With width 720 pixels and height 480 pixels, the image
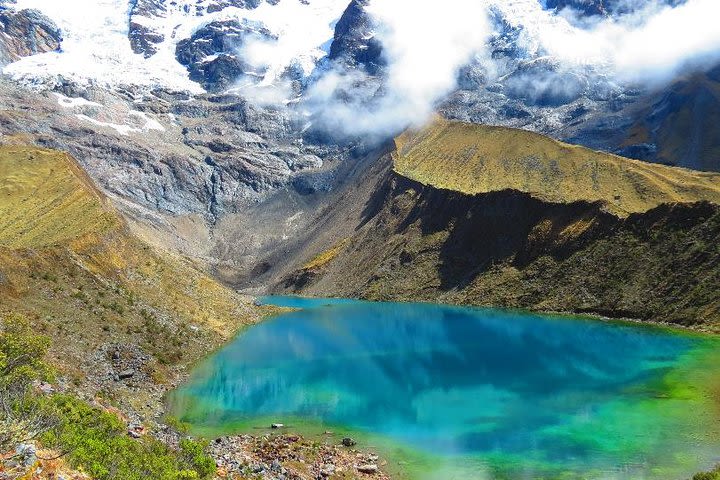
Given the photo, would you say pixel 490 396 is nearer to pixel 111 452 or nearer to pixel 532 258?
pixel 111 452

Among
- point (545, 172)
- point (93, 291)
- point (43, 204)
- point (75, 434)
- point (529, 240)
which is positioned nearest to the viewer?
point (75, 434)

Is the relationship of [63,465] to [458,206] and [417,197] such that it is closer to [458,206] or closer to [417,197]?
[458,206]

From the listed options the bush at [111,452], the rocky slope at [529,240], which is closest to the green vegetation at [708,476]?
the bush at [111,452]

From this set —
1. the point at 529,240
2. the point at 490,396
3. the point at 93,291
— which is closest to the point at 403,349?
the point at 490,396

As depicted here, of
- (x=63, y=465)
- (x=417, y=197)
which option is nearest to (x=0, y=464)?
(x=63, y=465)

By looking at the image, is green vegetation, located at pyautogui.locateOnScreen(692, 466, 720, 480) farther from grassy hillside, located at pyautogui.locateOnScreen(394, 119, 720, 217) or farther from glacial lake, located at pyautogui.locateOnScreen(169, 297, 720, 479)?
grassy hillside, located at pyautogui.locateOnScreen(394, 119, 720, 217)

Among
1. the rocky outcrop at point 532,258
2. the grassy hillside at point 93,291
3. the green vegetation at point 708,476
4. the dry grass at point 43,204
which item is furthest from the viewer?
the rocky outcrop at point 532,258

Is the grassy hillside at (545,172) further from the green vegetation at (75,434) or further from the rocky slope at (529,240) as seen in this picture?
the green vegetation at (75,434)

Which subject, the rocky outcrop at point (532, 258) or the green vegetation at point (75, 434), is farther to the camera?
the rocky outcrop at point (532, 258)
